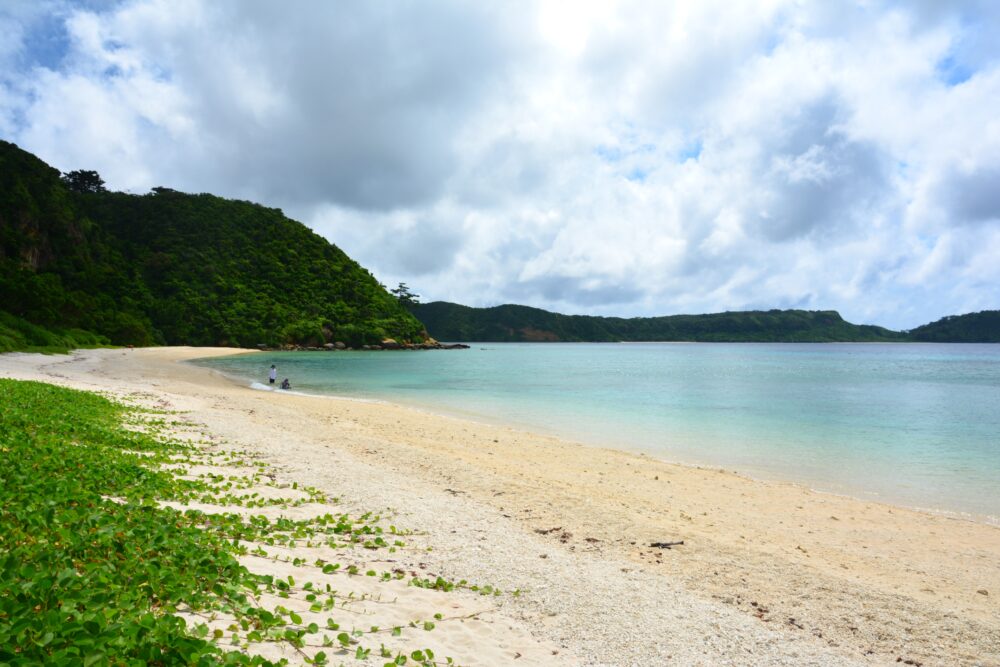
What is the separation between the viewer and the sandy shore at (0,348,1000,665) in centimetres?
608

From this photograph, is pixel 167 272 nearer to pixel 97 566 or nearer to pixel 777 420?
pixel 777 420

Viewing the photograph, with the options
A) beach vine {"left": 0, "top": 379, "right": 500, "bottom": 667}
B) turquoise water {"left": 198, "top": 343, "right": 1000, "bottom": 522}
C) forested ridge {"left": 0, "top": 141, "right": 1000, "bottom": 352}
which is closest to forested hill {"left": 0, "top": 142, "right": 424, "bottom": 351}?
forested ridge {"left": 0, "top": 141, "right": 1000, "bottom": 352}

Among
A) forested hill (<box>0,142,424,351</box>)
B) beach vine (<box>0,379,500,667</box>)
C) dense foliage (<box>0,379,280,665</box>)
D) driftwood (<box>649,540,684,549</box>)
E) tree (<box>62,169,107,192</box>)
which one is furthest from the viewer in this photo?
tree (<box>62,169,107,192</box>)

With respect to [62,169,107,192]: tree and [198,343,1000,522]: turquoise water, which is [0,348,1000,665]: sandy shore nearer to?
[198,343,1000,522]: turquoise water

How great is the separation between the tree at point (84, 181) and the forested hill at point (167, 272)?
22cm

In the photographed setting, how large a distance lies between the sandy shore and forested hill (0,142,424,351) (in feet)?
175

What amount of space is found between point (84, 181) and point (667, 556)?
150765 millimetres

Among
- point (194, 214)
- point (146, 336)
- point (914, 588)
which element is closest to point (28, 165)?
point (146, 336)

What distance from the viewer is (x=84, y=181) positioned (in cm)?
12050

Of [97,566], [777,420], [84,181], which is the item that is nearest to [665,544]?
[97,566]

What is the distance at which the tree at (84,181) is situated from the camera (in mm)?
119094

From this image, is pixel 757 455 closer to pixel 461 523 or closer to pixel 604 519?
pixel 604 519

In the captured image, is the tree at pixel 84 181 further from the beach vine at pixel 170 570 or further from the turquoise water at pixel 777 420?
the beach vine at pixel 170 570

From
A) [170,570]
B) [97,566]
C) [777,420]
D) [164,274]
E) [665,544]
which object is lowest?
[777,420]
